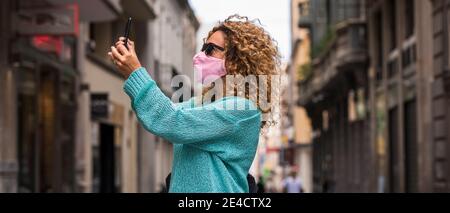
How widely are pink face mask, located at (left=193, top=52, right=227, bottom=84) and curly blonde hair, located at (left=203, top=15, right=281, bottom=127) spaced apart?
2 centimetres

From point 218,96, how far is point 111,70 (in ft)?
84.3

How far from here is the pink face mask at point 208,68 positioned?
141 inches

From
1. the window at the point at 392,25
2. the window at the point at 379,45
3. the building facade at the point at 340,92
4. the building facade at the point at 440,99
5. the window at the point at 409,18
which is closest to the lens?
the building facade at the point at 440,99

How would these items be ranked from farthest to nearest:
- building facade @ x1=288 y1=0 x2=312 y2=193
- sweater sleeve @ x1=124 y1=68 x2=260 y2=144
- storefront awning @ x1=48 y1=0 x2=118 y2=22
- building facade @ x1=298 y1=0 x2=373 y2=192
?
1. building facade @ x1=288 y1=0 x2=312 y2=193
2. building facade @ x1=298 y1=0 x2=373 y2=192
3. storefront awning @ x1=48 y1=0 x2=118 y2=22
4. sweater sleeve @ x1=124 y1=68 x2=260 y2=144

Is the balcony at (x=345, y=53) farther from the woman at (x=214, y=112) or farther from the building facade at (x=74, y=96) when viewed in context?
the woman at (x=214, y=112)

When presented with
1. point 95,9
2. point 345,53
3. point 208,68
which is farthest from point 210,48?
point 345,53

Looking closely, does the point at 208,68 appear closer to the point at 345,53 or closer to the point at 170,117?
the point at 170,117

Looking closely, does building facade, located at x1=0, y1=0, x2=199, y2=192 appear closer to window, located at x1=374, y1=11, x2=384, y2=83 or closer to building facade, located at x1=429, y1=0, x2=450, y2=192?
building facade, located at x1=429, y1=0, x2=450, y2=192

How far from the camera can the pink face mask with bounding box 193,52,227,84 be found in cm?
359

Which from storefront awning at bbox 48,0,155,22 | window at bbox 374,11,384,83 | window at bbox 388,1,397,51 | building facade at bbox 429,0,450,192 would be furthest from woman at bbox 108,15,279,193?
window at bbox 374,11,384,83

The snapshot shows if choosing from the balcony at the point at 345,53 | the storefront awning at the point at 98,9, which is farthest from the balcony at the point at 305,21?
the storefront awning at the point at 98,9

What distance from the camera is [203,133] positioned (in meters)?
3.43

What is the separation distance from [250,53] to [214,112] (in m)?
0.24
